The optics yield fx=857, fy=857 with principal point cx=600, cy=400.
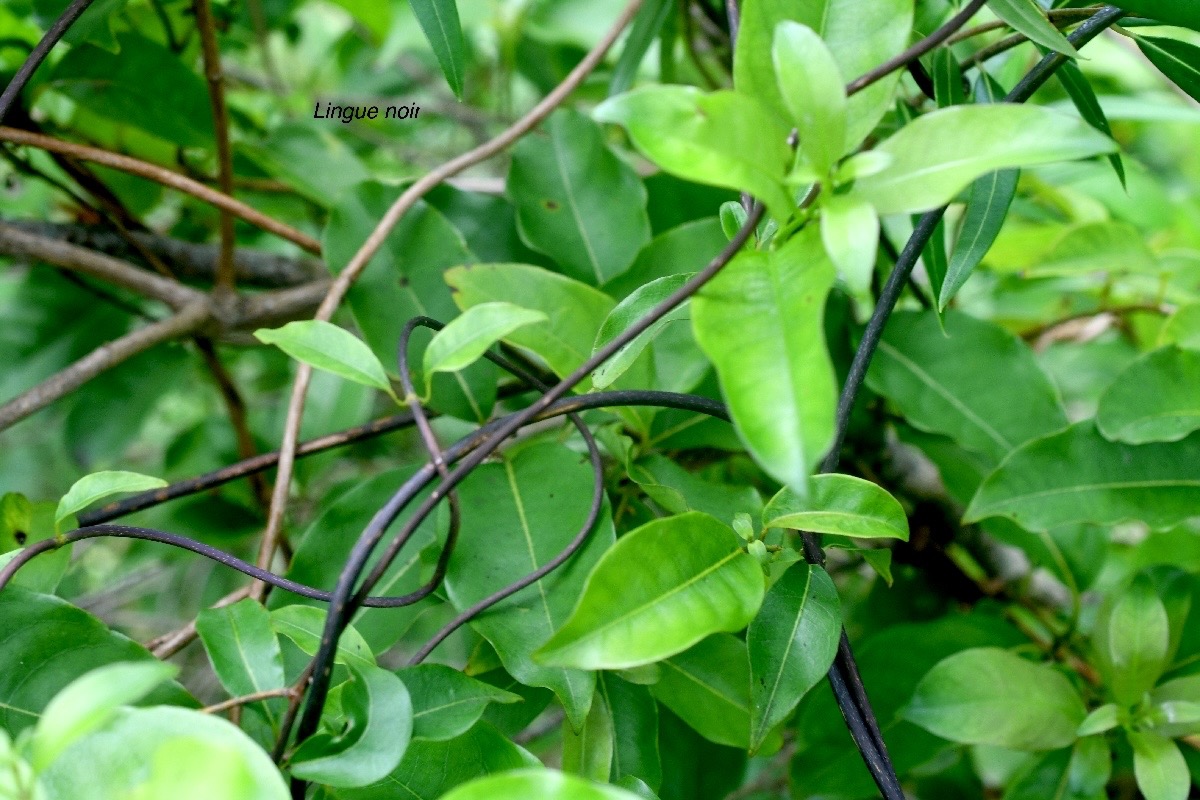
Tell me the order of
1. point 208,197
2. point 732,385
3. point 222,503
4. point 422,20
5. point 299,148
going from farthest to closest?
point 222,503, point 299,148, point 208,197, point 422,20, point 732,385

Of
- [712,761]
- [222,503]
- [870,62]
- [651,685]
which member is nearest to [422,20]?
[870,62]

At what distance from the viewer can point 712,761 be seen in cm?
65

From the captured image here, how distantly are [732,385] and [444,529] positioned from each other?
247 mm

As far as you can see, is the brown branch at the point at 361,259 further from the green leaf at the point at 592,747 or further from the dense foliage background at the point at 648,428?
the green leaf at the point at 592,747

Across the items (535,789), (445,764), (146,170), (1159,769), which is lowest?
(1159,769)

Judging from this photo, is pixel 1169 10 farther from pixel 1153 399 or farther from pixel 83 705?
pixel 83 705

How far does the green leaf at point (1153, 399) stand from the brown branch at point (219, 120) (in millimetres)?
626

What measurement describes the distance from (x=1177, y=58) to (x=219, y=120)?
626 millimetres

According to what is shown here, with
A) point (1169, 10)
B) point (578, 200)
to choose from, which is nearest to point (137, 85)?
point (578, 200)

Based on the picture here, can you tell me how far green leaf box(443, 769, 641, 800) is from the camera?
0.81 feet

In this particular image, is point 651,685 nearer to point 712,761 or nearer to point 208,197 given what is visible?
point 712,761

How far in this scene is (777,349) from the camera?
0.29 m

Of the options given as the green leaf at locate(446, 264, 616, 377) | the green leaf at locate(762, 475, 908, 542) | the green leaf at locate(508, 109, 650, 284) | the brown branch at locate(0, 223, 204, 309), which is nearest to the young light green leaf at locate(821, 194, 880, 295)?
the green leaf at locate(762, 475, 908, 542)

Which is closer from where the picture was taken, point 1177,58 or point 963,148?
point 963,148
